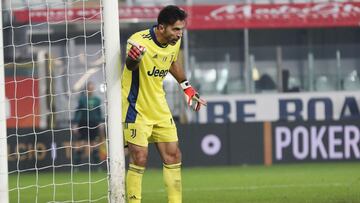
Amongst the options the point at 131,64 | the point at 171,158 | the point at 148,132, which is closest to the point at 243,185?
the point at 171,158

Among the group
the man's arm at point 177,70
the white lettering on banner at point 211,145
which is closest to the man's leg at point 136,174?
the man's arm at point 177,70

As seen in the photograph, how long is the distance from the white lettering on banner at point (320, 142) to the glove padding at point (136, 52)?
10.5 m

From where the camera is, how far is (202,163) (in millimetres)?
17609

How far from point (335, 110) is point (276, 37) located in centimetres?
200

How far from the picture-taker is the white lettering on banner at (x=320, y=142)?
58.9 feet

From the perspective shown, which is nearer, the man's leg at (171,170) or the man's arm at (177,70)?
the man's leg at (171,170)

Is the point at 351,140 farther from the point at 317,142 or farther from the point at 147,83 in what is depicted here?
the point at 147,83

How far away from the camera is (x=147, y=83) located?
7953 mm

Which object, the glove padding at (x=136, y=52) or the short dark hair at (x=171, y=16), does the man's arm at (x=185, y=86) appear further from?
the glove padding at (x=136, y=52)

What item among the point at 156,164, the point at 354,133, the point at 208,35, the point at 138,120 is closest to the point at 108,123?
the point at 138,120

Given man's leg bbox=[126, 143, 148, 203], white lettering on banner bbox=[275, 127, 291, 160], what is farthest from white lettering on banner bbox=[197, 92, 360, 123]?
man's leg bbox=[126, 143, 148, 203]

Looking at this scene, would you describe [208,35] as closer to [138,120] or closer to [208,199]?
[208,199]

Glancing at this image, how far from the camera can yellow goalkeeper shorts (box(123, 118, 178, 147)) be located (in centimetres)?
794

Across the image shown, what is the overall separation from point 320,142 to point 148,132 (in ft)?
33.9
